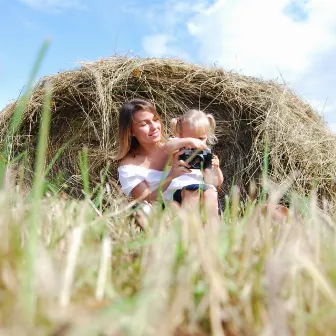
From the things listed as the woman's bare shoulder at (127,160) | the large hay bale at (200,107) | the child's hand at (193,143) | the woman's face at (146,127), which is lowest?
the child's hand at (193,143)

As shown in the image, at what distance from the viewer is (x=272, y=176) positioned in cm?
313

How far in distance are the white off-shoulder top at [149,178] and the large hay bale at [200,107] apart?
0.76 metres

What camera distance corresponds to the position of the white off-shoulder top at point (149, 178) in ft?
8.35

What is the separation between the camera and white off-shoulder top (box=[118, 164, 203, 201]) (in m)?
2.54

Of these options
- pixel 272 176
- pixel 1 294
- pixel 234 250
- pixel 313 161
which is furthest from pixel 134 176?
pixel 1 294

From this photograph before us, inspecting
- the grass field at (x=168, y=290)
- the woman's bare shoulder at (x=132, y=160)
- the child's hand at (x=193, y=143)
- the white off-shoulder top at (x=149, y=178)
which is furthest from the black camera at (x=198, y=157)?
the grass field at (x=168, y=290)

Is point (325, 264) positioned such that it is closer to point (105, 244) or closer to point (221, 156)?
point (105, 244)

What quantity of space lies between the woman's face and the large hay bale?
66cm

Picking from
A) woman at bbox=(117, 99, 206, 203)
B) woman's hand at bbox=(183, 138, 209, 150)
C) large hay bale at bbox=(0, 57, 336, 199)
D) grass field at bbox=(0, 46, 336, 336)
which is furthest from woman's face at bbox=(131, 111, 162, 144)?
grass field at bbox=(0, 46, 336, 336)

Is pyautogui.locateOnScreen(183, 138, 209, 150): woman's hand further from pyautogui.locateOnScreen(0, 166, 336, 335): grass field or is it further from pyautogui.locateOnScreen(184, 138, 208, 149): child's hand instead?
pyautogui.locateOnScreen(0, 166, 336, 335): grass field

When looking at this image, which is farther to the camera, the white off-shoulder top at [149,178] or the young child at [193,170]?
the white off-shoulder top at [149,178]

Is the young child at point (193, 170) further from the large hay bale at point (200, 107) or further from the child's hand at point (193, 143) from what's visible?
the large hay bale at point (200, 107)

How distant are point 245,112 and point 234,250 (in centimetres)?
291

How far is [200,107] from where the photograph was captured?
361cm
